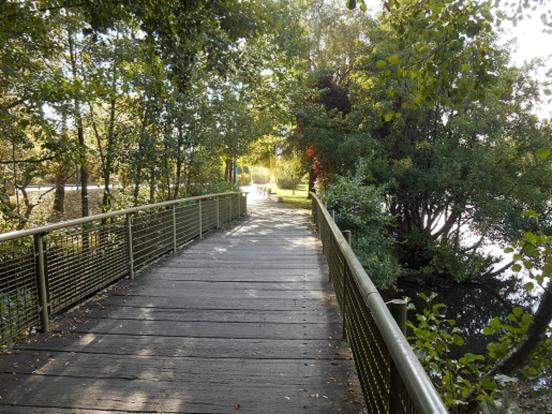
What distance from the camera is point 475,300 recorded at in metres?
14.6

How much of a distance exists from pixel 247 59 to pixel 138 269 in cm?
365

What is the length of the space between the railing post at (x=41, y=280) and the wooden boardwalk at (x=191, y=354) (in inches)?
5.9

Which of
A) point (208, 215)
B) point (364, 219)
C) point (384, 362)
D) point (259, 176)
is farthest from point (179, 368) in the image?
point (259, 176)

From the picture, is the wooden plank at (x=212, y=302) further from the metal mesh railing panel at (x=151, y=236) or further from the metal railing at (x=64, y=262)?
the metal mesh railing panel at (x=151, y=236)

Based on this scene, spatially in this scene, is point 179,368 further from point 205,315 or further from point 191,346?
point 205,315

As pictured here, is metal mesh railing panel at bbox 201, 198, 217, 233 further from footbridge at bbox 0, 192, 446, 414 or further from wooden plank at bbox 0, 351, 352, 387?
wooden plank at bbox 0, 351, 352, 387

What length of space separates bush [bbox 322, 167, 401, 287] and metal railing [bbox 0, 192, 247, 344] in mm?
5261

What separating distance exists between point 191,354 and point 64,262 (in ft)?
5.97

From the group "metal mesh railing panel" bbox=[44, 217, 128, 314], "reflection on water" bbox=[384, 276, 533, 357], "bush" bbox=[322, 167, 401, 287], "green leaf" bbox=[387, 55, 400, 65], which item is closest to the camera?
"green leaf" bbox=[387, 55, 400, 65]

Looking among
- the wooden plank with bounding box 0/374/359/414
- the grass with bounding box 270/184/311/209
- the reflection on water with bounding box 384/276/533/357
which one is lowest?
the reflection on water with bounding box 384/276/533/357

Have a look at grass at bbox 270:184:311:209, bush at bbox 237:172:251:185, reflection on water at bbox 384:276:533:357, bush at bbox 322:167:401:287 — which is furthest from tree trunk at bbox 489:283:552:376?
bush at bbox 237:172:251:185

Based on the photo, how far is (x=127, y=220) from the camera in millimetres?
5617

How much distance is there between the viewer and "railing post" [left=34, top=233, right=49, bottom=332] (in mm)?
3757

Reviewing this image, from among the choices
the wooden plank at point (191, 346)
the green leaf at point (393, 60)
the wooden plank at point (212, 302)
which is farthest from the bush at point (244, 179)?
the green leaf at point (393, 60)
